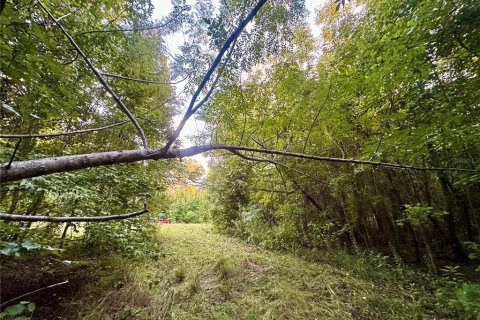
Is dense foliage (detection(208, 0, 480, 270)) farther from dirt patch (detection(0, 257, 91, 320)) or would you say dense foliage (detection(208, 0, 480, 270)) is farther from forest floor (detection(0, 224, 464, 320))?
dirt patch (detection(0, 257, 91, 320))

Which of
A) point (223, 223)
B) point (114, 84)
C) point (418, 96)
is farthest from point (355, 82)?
point (223, 223)

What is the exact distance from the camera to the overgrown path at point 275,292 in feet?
6.63

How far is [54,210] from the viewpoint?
7.81 ft

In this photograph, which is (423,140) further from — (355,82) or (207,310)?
(207,310)

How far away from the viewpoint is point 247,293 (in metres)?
2.44

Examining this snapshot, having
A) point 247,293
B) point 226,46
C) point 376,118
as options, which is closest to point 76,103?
point 226,46

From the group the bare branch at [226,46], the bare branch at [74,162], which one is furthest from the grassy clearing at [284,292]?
the bare branch at [226,46]

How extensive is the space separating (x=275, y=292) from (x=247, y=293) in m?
0.33

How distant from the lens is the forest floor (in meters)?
1.98

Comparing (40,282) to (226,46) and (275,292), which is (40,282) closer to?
(275,292)

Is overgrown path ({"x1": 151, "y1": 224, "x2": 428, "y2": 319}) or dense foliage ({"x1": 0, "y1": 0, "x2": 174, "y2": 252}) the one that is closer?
dense foliage ({"x1": 0, "y1": 0, "x2": 174, "y2": 252})

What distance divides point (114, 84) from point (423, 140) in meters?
3.51

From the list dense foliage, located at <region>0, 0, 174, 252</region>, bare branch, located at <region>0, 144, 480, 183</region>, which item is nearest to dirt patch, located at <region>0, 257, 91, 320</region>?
dense foliage, located at <region>0, 0, 174, 252</region>

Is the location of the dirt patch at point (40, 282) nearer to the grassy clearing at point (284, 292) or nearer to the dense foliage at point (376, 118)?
the grassy clearing at point (284, 292)
